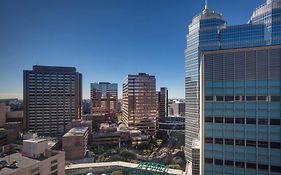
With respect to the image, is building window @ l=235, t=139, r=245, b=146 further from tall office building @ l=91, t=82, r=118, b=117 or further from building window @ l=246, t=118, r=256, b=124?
tall office building @ l=91, t=82, r=118, b=117

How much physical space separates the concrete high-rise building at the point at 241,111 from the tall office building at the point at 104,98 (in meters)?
32.9

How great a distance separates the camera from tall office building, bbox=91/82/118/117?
4519cm

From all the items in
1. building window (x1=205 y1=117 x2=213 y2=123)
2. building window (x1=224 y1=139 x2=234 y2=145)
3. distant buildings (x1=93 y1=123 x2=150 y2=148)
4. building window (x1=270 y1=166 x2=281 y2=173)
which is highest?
building window (x1=205 y1=117 x2=213 y2=123)

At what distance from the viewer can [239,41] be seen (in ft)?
78.3

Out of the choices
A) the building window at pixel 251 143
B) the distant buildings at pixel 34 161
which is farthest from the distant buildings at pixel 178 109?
the building window at pixel 251 143

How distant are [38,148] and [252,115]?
1289 cm

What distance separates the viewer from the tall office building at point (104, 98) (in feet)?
148

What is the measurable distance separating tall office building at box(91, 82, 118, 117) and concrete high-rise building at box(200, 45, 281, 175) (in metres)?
32.9

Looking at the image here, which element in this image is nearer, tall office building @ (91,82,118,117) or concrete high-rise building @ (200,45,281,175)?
concrete high-rise building @ (200,45,281,175)

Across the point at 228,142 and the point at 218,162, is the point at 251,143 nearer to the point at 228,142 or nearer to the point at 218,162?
the point at 228,142

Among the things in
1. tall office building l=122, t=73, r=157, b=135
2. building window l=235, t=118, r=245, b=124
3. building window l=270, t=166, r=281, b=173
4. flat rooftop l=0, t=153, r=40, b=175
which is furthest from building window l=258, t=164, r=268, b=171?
tall office building l=122, t=73, r=157, b=135

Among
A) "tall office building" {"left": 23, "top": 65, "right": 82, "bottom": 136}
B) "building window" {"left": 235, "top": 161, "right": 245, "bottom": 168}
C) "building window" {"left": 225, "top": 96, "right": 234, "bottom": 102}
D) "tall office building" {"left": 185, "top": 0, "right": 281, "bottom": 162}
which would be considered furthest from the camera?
"tall office building" {"left": 23, "top": 65, "right": 82, "bottom": 136}

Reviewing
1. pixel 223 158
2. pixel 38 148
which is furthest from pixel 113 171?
pixel 223 158

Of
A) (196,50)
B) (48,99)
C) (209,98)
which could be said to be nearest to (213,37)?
(196,50)
